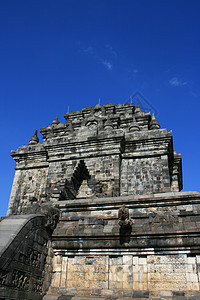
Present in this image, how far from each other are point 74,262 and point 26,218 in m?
2.49

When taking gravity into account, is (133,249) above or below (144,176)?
below

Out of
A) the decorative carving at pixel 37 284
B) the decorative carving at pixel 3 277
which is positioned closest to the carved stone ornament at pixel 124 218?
the decorative carving at pixel 37 284

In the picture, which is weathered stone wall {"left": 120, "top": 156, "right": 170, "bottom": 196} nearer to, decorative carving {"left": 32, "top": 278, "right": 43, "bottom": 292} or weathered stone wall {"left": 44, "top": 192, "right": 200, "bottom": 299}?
weathered stone wall {"left": 44, "top": 192, "right": 200, "bottom": 299}

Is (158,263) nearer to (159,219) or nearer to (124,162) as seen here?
(159,219)

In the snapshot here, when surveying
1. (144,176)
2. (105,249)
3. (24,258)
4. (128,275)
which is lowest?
(128,275)

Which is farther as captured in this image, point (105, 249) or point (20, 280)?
point (105, 249)

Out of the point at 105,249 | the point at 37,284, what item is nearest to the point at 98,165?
the point at 105,249

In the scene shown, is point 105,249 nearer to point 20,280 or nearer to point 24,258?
point 24,258

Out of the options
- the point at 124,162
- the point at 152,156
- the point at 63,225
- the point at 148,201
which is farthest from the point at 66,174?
the point at 148,201

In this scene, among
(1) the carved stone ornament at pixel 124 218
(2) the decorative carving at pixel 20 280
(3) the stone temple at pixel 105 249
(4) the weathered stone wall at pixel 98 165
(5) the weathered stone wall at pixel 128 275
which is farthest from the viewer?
(4) the weathered stone wall at pixel 98 165

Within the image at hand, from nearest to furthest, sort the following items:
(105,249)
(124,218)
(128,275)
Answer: (128,275)
(124,218)
(105,249)

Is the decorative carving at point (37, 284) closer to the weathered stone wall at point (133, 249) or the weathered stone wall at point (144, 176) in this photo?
the weathered stone wall at point (133, 249)

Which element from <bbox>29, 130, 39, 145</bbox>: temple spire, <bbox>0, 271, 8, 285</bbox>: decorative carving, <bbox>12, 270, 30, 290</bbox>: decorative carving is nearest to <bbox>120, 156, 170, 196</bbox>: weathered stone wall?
<bbox>29, 130, 39, 145</bbox>: temple spire

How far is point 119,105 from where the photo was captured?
26875 millimetres
